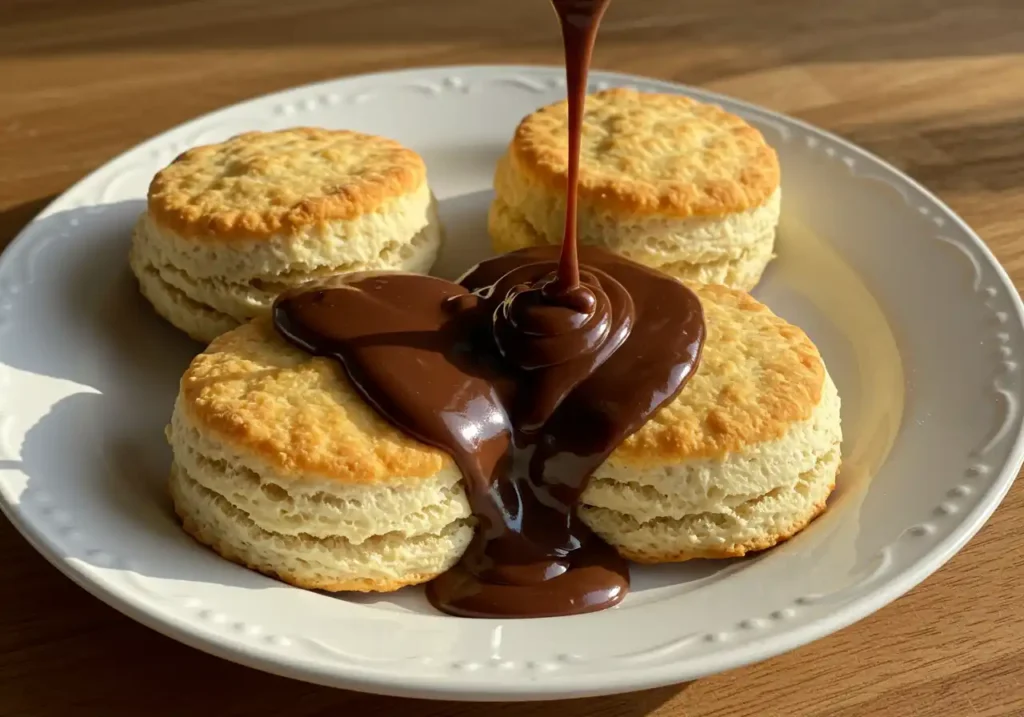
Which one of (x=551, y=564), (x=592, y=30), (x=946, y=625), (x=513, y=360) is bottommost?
(x=946, y=625)

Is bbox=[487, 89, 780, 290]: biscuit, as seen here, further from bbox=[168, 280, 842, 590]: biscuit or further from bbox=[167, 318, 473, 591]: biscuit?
bbox=[167, 318, 473, 591]: biscuit

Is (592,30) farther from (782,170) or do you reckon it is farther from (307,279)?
(782,170)

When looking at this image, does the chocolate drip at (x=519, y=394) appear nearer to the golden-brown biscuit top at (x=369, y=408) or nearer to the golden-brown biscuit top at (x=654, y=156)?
the golden-brown biscuit top at (x=369, y=408)

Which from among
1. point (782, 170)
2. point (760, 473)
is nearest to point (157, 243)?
point (760, 473)

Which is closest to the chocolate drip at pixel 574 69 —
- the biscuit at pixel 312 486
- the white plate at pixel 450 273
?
the biscuit at pixel 312 486

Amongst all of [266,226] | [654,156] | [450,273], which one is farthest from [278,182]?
[654,156]

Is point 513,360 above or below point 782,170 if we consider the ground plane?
above

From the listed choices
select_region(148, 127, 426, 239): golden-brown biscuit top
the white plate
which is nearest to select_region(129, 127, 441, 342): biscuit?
select_region(148, 127, 426, 239): golden-brown biscuit top
